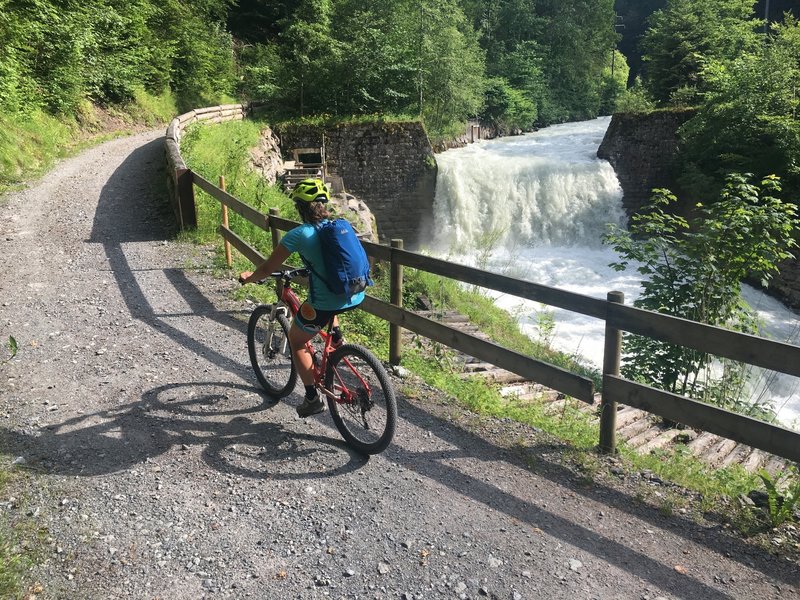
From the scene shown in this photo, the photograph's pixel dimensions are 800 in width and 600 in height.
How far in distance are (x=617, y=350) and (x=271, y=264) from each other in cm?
251

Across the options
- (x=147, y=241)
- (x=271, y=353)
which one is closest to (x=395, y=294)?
(x=271, y=353)

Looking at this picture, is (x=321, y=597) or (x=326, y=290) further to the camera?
(x=326, y=290)

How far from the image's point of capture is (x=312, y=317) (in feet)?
14.3

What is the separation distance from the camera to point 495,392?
21.3ft

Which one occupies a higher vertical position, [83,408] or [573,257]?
[83,408]

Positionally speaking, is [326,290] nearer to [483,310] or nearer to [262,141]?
[483,310]

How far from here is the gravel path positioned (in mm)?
3199

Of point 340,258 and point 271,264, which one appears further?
point 271,264

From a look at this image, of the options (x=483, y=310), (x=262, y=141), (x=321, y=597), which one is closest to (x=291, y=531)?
(x=321, y=597)

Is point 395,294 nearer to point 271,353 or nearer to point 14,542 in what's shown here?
point 271,353

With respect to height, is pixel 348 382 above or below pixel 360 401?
above

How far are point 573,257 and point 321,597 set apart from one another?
63.1ft

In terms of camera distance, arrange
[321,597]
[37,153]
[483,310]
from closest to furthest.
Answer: [321,597], [483,310], [37,153]

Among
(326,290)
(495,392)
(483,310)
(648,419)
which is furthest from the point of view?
(483,310)
